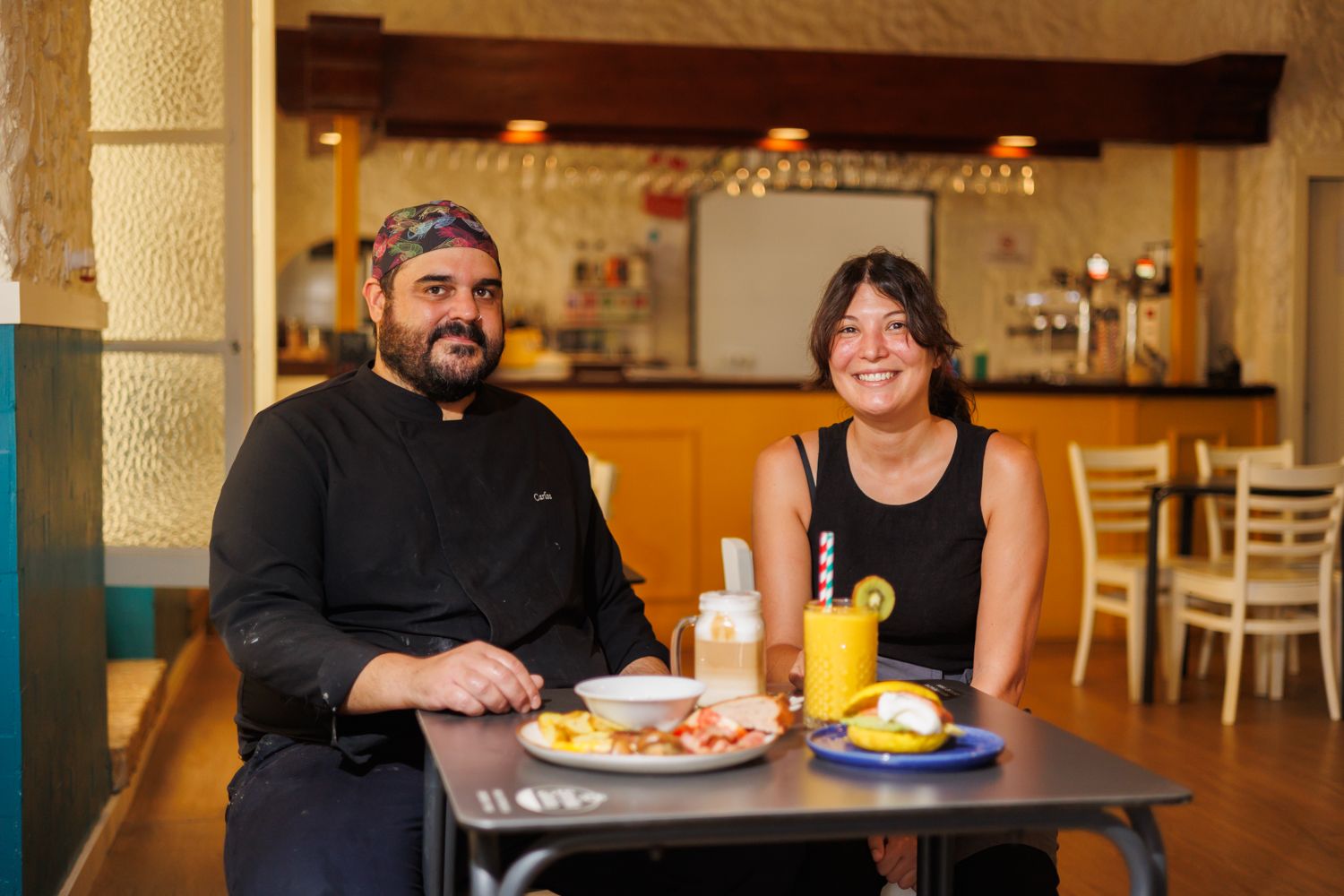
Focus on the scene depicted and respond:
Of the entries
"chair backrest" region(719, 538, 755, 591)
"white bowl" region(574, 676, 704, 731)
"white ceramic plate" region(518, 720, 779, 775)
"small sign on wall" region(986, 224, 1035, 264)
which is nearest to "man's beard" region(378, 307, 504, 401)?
"chair backrest" region(719, 538, 755, 591)

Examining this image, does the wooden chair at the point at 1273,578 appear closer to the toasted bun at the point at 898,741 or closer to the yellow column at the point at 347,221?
the yellow column at the point at 347,221

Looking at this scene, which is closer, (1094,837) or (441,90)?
(1094,837)

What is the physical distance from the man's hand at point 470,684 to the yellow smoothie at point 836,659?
0.31 metres

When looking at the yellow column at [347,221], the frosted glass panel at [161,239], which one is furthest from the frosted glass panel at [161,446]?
the yellow column at [347,221]

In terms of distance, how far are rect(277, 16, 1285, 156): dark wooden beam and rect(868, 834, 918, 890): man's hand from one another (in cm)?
478

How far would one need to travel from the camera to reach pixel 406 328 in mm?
2158

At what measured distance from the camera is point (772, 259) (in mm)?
9258

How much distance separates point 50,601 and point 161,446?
1.01 m

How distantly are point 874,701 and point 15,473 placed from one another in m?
1.62

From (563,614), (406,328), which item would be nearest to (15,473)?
(406,328)

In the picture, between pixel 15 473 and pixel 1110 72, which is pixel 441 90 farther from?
pixel 15 473

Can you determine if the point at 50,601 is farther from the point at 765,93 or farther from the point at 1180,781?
the point at 765,93

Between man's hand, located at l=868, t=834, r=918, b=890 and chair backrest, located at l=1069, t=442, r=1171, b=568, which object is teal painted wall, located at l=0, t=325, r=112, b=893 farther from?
chair backrest, located at l=1069, t=442, r=1171, b=568

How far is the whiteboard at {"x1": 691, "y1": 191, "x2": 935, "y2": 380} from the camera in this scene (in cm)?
916
